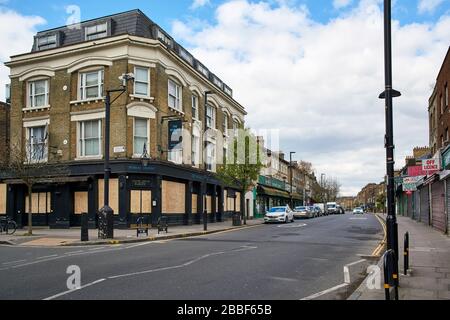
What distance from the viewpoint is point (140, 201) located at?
27484 mm

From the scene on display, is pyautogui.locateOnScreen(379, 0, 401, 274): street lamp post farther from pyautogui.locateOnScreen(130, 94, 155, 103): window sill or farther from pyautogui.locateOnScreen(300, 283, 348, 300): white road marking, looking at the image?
pyautogui.locateOnScreen(130, 94, 155, 103): window sill

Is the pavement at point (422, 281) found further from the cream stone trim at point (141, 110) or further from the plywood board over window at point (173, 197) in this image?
the cream stone trim at point (141, 110)

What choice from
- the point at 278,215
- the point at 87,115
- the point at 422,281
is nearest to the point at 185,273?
the point at 422,281

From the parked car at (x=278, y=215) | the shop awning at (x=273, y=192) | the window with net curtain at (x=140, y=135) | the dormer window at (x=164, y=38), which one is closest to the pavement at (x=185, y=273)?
the window with net curtain at (x=140, y=135)

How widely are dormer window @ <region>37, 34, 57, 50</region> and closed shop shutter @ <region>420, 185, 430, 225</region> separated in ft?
93.2

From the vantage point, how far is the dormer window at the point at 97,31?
2986cm

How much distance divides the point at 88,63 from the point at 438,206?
2311 centimetres

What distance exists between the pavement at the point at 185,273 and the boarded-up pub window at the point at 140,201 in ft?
38.6

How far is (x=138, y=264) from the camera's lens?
11.6 m

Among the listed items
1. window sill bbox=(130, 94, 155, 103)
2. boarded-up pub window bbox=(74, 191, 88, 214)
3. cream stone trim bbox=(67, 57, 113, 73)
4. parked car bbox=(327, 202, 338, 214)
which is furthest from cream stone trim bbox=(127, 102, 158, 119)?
parked car bbox=(327, 202, 338, 214)

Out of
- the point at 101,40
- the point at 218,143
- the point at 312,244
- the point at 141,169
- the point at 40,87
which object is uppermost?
the point at 101,40
